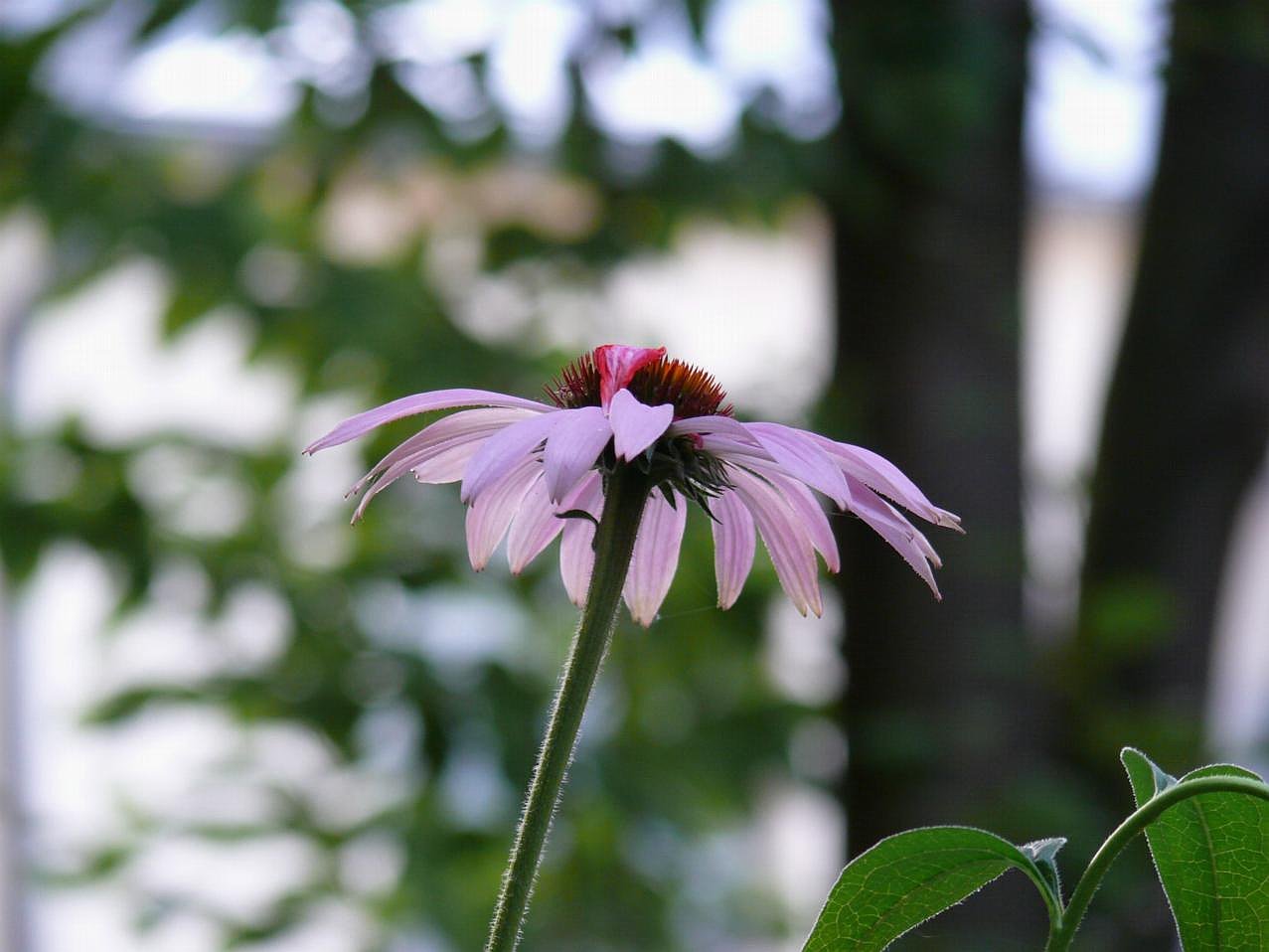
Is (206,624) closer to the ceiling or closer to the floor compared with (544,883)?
closer to the ceiling

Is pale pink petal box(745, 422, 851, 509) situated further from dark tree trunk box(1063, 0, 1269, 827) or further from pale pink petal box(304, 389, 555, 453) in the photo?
dark tree trunk box(1063, 0, 1269, 827)

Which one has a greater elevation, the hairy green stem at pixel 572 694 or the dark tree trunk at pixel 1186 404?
the hairy green stem at pixel 572 694

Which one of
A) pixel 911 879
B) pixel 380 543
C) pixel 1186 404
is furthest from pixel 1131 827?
pixel 1186 404

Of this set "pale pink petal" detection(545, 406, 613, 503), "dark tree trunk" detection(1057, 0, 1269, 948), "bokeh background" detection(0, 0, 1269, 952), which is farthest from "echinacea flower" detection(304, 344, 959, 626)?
"dark tree trunk" detection(1057, 0, 1269, 948)

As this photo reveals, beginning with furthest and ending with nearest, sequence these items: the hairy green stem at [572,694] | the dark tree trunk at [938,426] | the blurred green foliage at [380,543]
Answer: the dark tree trunk at [938,426], the blurred green foliage at [380,543], the hairy green stem at [572,694]

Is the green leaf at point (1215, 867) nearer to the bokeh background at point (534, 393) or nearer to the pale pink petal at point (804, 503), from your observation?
the pale pink petal at point (804, 503)

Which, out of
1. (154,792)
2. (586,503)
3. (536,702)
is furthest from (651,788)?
(586,503)

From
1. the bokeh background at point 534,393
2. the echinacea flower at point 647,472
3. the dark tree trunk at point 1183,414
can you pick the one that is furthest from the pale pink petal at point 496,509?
the dark tree trunk at point 1183,414

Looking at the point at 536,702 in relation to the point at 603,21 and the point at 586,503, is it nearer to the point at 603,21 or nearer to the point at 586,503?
the point at 603,21
